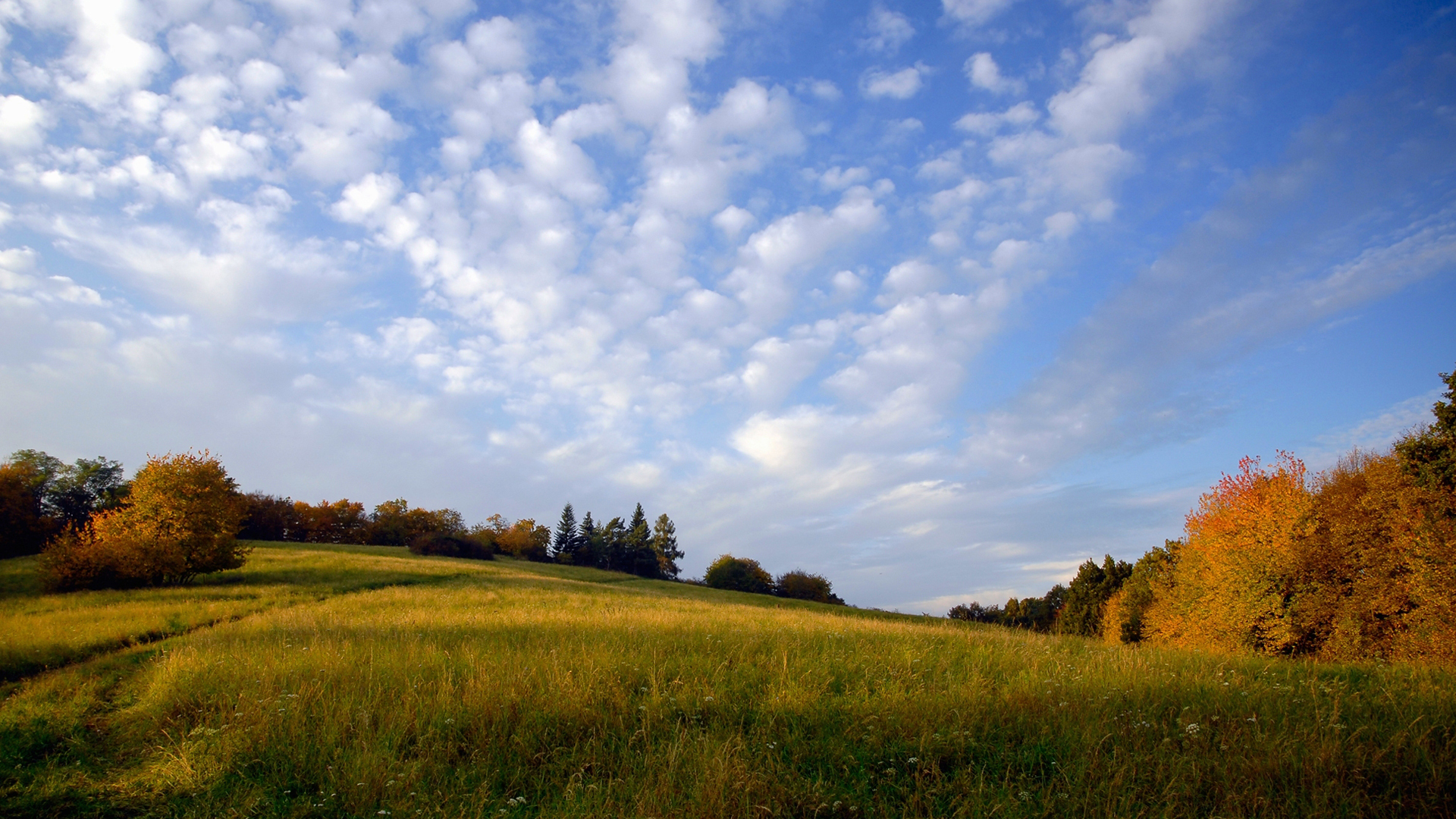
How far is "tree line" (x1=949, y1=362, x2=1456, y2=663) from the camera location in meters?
21.4

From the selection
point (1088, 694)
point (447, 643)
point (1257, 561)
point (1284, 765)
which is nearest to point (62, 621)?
point (447, 643)

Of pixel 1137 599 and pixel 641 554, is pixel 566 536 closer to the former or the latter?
pixel 641 554

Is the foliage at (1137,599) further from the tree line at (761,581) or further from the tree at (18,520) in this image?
the tree at (18,520)

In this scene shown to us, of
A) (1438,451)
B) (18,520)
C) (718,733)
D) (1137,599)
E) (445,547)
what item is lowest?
(18,520)

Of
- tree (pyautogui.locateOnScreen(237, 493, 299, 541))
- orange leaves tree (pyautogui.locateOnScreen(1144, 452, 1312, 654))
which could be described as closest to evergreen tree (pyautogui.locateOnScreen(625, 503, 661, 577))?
tree (pyautogui.locateOnScreen(237, 493, 299, 541))

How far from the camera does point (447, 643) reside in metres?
9.65

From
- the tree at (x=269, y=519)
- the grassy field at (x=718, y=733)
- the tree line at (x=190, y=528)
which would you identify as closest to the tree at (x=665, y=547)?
the tree line at (x=190, y=528)

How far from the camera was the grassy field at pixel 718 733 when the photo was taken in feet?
15.5

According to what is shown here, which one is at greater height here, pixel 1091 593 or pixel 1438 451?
pixel 1438 451

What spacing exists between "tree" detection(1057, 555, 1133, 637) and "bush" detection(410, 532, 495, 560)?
64047 mm

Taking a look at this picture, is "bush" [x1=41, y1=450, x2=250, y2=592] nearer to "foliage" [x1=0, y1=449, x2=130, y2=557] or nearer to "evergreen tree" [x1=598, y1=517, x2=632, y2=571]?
"foliage" [x1=0, y1=449, x2=130, y2=557]

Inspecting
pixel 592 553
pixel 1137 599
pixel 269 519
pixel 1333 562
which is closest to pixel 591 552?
pixel 592 553

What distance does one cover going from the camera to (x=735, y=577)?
297ft

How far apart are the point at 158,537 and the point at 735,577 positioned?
72864 millimetres
